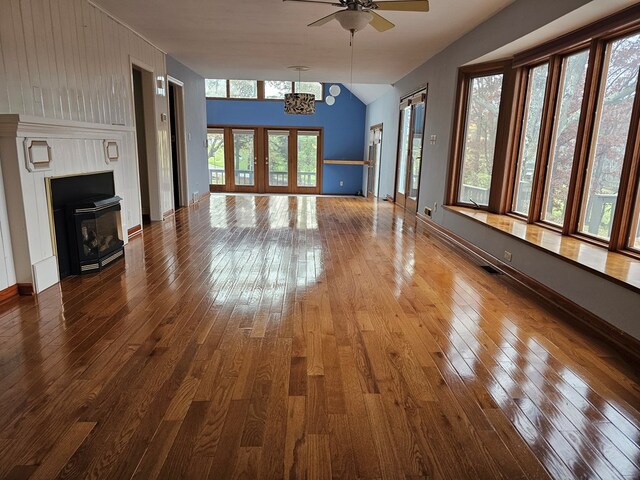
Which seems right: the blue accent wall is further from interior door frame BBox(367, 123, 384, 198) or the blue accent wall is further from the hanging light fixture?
the hanging light fixture

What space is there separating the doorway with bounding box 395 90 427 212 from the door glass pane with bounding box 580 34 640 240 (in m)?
3.69

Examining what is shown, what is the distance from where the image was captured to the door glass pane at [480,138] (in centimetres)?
533

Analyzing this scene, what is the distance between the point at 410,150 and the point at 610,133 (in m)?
4.66

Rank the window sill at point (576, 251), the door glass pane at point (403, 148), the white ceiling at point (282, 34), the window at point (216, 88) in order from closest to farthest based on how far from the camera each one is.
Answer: the window sill at point (576, 251) < the white ceiling at point (282, 34) < the door glass pane at point (403, 148) < the window at point (216, 88)

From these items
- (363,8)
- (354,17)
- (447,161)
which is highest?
(363,8)

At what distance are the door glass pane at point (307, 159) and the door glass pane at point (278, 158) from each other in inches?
15.6

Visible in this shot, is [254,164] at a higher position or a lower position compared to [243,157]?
lower

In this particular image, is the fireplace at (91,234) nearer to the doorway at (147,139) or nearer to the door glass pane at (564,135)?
the doorway at (147,139)

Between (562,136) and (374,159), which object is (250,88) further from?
(562,136)

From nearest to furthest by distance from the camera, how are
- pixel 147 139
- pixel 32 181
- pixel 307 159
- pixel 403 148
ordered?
pixel 32 181 → pixel 147 139 → pixel 403 148 → pixel 307 159

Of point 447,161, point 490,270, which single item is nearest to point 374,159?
point 447,161

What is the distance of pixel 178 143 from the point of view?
7922 mm

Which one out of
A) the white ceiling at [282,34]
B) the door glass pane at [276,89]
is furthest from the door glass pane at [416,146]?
the door glass pane at [276,89]

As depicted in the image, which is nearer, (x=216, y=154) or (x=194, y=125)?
(x=194, y=125)
